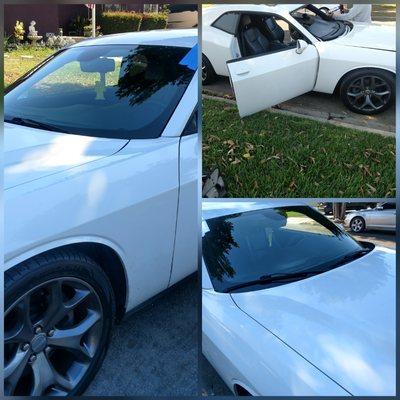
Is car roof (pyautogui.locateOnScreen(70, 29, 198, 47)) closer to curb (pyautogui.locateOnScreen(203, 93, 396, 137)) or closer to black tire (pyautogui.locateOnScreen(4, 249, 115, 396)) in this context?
curb (pyautogui.locateOnScreen(203, 93, 396, 137))

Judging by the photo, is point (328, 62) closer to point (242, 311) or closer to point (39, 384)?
point (242, 311)

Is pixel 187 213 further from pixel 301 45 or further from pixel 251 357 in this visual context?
pixel 301 45

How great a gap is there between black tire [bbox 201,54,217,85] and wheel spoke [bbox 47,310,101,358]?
1.31 meters

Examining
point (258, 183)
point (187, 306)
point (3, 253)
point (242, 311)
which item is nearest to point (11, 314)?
point (3, 253)

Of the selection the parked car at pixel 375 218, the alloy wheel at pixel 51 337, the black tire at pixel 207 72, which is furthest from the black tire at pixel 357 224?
the alloy wheel at pixel 51 337

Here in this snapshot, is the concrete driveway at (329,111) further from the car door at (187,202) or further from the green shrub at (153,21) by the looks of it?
the green shrub at (153,21)

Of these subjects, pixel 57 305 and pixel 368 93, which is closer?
pixel 57 305

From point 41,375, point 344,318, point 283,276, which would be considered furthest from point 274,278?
point 41,375

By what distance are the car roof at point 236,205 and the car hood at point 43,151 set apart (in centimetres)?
56

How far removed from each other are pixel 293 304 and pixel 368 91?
1189 mm

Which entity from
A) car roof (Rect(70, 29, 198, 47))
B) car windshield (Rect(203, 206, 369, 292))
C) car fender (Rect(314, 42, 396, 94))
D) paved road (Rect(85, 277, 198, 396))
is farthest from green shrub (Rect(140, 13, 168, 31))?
paved road (Rect(85, 277, 198, 396))

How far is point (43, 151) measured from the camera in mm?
2664

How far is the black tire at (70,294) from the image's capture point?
2.43 m

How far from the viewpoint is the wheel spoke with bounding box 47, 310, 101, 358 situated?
262cm
